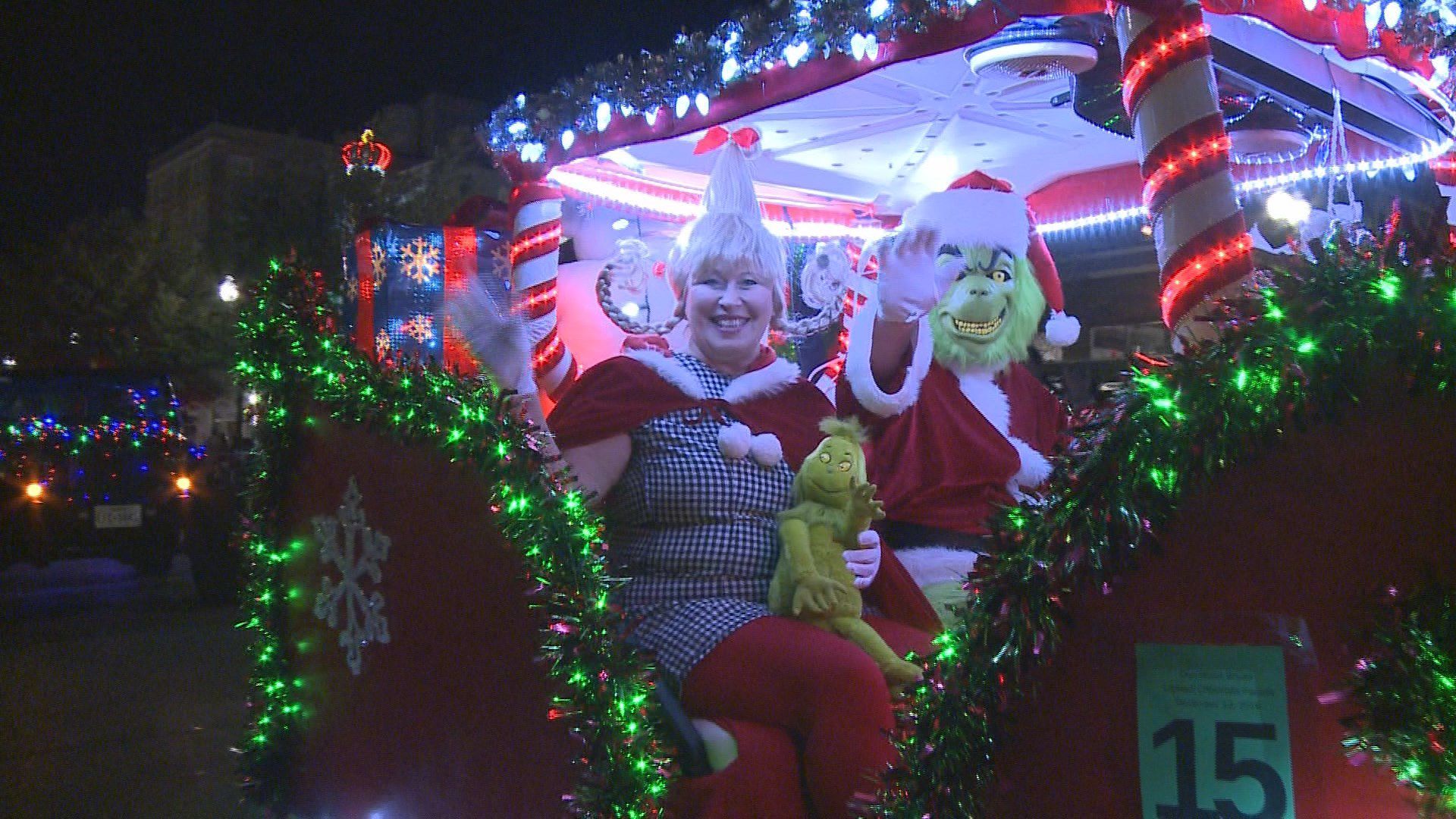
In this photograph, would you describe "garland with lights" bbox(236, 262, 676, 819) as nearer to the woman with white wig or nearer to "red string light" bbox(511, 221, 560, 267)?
the woman with white wig

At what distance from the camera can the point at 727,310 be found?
3.14 metres

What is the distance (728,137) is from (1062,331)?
1185 millimetres

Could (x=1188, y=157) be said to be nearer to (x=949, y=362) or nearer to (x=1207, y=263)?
(x=1207, y=263)

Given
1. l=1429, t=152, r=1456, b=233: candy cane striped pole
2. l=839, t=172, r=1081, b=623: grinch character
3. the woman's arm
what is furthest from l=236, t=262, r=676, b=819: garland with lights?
l=1429, t=152, r=1456, b=233: candy cane striped pole

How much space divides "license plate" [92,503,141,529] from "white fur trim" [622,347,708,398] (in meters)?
8.59

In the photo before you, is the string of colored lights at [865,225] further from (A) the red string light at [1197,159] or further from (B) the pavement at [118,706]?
(B) the pavement at [118,706]

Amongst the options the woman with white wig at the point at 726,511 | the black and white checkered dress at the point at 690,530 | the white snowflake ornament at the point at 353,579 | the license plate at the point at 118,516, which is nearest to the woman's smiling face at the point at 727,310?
the woman with white wig at the point at 726,511

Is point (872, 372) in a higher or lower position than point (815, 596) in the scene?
higher

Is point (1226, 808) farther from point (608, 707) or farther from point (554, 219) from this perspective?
point (554, 219)

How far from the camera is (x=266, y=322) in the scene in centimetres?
355

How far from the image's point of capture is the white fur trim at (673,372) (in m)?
3.06

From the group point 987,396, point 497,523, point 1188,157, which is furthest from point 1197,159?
point 497,523

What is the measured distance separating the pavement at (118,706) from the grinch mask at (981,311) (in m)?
2.57

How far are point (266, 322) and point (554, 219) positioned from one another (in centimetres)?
99
